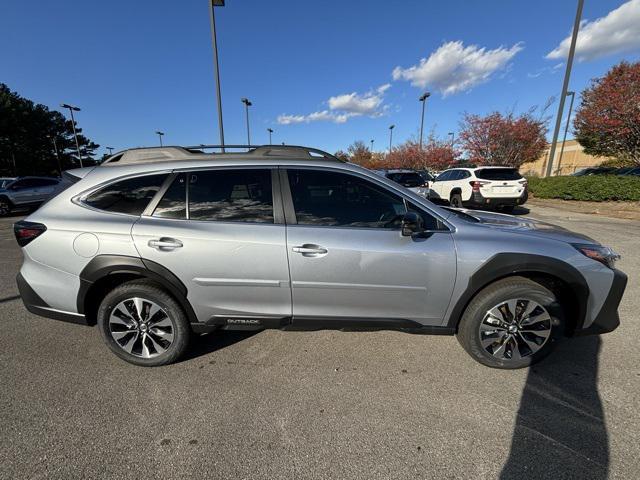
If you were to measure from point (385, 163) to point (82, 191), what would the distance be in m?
42.6

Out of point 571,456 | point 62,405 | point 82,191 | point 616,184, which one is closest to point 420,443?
point 571,456

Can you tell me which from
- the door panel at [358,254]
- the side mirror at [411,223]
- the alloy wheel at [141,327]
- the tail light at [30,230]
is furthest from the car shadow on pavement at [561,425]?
the tail light at [30,230]

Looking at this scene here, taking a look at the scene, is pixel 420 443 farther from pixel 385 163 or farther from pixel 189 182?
pixel 385 163

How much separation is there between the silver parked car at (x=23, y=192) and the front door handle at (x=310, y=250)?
1322 cm

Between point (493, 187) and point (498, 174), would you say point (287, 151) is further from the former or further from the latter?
point (498, 174)

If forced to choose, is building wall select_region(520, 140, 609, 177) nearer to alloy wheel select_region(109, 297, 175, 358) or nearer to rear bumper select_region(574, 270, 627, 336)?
rear bumper select_region(574, 270, 627, 336)

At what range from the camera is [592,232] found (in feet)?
24.1

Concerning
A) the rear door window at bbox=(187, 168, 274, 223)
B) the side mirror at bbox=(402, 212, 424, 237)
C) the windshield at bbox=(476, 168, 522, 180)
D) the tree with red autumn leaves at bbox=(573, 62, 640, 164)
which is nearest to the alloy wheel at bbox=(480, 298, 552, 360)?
the side mirror at bbox=(402, 212, 424, 237)

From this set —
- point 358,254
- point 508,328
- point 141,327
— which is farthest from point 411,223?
point 141,327

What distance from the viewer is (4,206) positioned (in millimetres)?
11430

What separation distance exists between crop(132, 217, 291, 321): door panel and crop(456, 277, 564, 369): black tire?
1.52m

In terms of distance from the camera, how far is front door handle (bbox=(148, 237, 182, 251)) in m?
2.34

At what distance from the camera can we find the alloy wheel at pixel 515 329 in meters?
2.43

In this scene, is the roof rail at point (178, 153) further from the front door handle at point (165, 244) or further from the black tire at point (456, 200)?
the black tire at point (456, 200)
